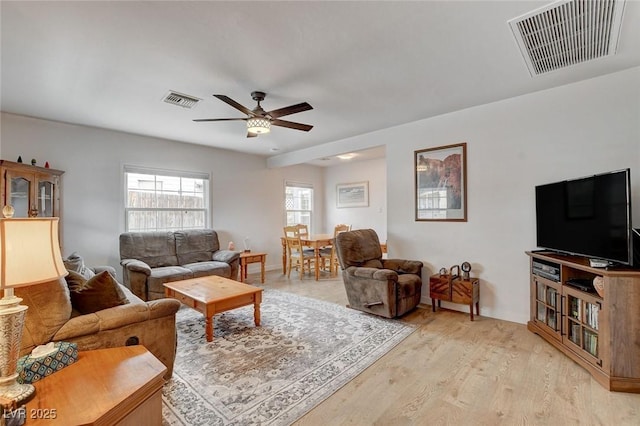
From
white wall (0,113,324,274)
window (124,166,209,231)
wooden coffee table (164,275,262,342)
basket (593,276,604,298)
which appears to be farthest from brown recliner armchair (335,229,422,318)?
window (124,166,209,231)

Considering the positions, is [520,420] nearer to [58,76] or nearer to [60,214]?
[58,76]

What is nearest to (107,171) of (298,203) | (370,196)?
(298,203)

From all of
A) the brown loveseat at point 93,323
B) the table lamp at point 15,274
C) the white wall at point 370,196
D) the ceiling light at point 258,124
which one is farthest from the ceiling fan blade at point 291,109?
the white wall at point 370,196

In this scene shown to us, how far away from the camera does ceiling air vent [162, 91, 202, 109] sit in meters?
3.11

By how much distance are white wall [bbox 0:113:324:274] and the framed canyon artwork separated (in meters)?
3.53

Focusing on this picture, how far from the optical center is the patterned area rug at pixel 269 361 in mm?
1891

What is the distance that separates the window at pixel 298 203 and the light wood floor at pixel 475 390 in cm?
464

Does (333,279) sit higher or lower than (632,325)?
lower

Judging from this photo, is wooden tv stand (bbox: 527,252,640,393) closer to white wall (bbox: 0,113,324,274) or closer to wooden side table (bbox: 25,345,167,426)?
wooden side table (bbox: 25,345,167,426)

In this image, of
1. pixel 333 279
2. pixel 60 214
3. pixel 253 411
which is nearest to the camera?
pixel 253 411

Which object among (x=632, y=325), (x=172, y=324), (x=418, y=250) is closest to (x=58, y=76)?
(x=172, y=324)

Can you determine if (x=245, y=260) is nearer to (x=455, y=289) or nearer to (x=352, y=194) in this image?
(x=352, y=194)

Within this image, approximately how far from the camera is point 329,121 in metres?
4.02

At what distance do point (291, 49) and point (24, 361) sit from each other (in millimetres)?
2428
